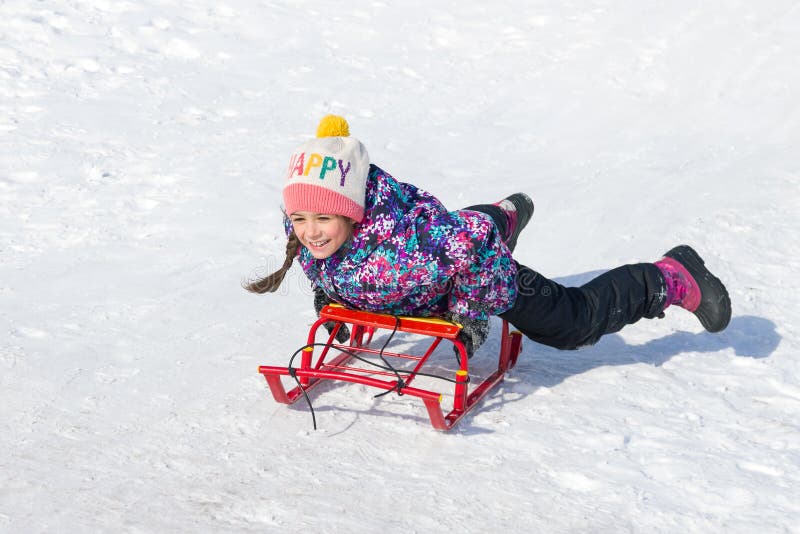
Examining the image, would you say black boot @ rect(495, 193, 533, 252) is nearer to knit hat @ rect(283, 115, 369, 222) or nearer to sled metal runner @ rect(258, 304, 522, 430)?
sled metal runner @ rect(258, 304, 522, 430)

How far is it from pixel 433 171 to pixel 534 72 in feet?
7.18

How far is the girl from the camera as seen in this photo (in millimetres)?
3039

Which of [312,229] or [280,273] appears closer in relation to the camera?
[312,229]

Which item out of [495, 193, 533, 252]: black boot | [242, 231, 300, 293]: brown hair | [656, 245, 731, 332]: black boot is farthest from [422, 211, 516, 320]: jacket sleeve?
[656, 245, 731, 332]: black boot

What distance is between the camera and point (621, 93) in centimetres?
759

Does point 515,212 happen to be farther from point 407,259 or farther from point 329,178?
point 329,178

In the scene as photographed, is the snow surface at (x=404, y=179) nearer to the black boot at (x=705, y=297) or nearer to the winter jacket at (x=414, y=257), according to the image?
the black boot at (x=705, y=297)

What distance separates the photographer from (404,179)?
6258 mm

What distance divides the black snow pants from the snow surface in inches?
8.3

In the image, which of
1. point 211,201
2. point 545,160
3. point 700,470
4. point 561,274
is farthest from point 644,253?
point 211,201

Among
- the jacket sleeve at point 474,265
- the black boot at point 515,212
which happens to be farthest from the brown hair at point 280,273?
the black boot at point 515,212

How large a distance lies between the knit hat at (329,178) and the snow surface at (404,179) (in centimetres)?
80

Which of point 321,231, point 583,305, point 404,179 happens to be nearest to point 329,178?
point 321,231

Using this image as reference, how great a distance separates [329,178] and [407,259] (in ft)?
Result: 1.25
